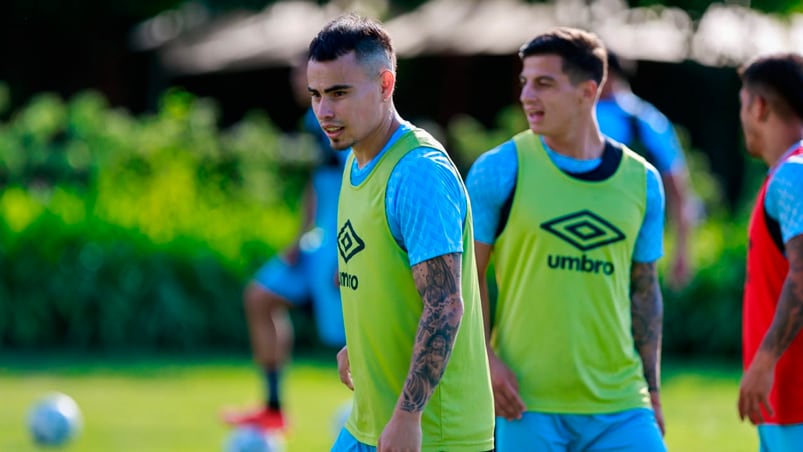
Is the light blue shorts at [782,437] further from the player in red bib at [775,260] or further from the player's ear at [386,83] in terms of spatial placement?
the player's ear at [386,83]

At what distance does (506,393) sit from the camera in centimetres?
520

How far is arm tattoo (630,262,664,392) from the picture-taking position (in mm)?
5480

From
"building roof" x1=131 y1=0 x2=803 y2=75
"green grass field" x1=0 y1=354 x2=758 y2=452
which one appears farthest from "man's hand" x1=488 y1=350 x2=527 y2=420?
A: "building roof" x1=131 y1=0 x2=803 y2=75

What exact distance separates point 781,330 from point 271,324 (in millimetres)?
5237

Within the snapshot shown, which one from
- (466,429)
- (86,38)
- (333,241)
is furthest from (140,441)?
(86,38)

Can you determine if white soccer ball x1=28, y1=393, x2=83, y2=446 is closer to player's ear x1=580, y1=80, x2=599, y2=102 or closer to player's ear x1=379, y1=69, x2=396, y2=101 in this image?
player's ear x1=580, y1=80, x2=599, y2=102

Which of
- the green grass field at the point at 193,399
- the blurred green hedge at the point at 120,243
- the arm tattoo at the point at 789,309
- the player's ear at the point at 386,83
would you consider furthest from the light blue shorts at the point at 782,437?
the blurred green hedge at the point at 120,243

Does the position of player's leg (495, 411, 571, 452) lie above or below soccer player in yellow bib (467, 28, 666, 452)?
below

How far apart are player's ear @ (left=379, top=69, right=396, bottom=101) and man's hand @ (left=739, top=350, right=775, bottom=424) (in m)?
1.80

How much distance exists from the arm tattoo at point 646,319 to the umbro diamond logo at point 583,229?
0.27m

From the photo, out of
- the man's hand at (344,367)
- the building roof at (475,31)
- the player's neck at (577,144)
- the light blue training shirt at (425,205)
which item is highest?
the building roof at (475,31)

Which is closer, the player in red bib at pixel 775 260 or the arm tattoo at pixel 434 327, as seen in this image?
the arm tattoo at pixel 434 327

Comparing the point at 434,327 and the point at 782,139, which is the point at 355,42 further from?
the point at 782,139

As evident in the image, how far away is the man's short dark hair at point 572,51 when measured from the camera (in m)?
5.42
